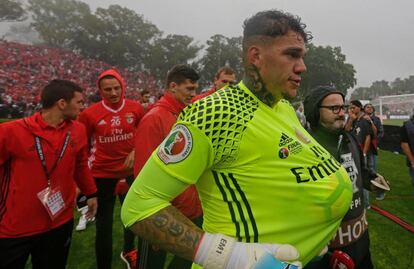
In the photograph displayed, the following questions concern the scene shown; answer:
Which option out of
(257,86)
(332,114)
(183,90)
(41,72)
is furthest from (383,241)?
(41,72)

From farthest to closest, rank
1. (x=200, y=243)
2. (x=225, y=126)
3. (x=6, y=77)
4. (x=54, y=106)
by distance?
(x=6, y=77)
(x=54, y=106)
(x=225, y=126)
(x=200, y=243)

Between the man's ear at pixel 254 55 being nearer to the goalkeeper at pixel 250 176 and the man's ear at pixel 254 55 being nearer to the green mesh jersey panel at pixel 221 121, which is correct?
the goalkeeper at pixel 250 176

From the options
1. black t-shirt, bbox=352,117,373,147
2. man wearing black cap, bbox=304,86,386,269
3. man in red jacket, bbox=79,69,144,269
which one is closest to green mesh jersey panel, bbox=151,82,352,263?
man wearing black cap, bbox=304,86,386,269

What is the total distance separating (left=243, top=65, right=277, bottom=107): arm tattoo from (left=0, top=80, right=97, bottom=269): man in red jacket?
2077 mm

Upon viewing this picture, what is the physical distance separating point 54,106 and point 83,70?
156ft

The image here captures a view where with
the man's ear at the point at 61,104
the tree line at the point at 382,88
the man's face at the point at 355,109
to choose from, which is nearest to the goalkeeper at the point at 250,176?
the man's ear at the point at 61,104

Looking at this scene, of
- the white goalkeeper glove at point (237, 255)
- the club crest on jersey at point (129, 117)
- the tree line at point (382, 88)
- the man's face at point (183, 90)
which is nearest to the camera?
the white goalkeeper glove at point (237, 255)

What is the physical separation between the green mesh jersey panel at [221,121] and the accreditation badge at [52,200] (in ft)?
6.47

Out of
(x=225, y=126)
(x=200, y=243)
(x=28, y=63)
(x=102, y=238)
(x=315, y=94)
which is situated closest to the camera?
(x=200, y=243)

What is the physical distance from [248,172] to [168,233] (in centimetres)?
44

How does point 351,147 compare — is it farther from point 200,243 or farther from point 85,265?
point 85,265

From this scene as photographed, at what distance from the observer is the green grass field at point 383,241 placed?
14.4 feet

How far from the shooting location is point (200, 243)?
49.5 inches

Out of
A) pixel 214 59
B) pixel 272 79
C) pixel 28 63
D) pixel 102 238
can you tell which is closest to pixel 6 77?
pixel 28 63
